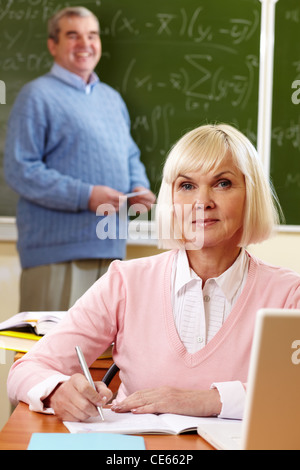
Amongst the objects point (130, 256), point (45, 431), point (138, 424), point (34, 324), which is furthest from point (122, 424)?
point (130, 256)

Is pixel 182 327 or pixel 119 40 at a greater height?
pixel 119 40

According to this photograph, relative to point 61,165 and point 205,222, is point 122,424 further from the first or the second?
point 61,165

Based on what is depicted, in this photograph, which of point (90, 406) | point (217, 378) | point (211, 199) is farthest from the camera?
point (211, 199)

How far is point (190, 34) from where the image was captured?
349cm

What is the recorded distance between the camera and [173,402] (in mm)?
1227

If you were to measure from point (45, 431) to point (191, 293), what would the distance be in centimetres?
48

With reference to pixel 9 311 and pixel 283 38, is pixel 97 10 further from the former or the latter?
pixel 9 311

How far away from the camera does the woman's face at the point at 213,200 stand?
1.48 metres

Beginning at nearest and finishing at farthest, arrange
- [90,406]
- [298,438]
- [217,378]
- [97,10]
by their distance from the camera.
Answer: [298,438] < [90,406] < [217,378] < [97,10]

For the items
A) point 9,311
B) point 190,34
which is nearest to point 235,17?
point 190,34

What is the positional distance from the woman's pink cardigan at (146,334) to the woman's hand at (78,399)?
110 millimetres

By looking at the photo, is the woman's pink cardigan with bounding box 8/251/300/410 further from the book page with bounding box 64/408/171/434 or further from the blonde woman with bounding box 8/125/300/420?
the book page with bounding box 64/408/171/434

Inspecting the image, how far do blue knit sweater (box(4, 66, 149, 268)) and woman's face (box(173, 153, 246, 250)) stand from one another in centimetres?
181

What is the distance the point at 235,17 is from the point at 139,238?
1238 mm
